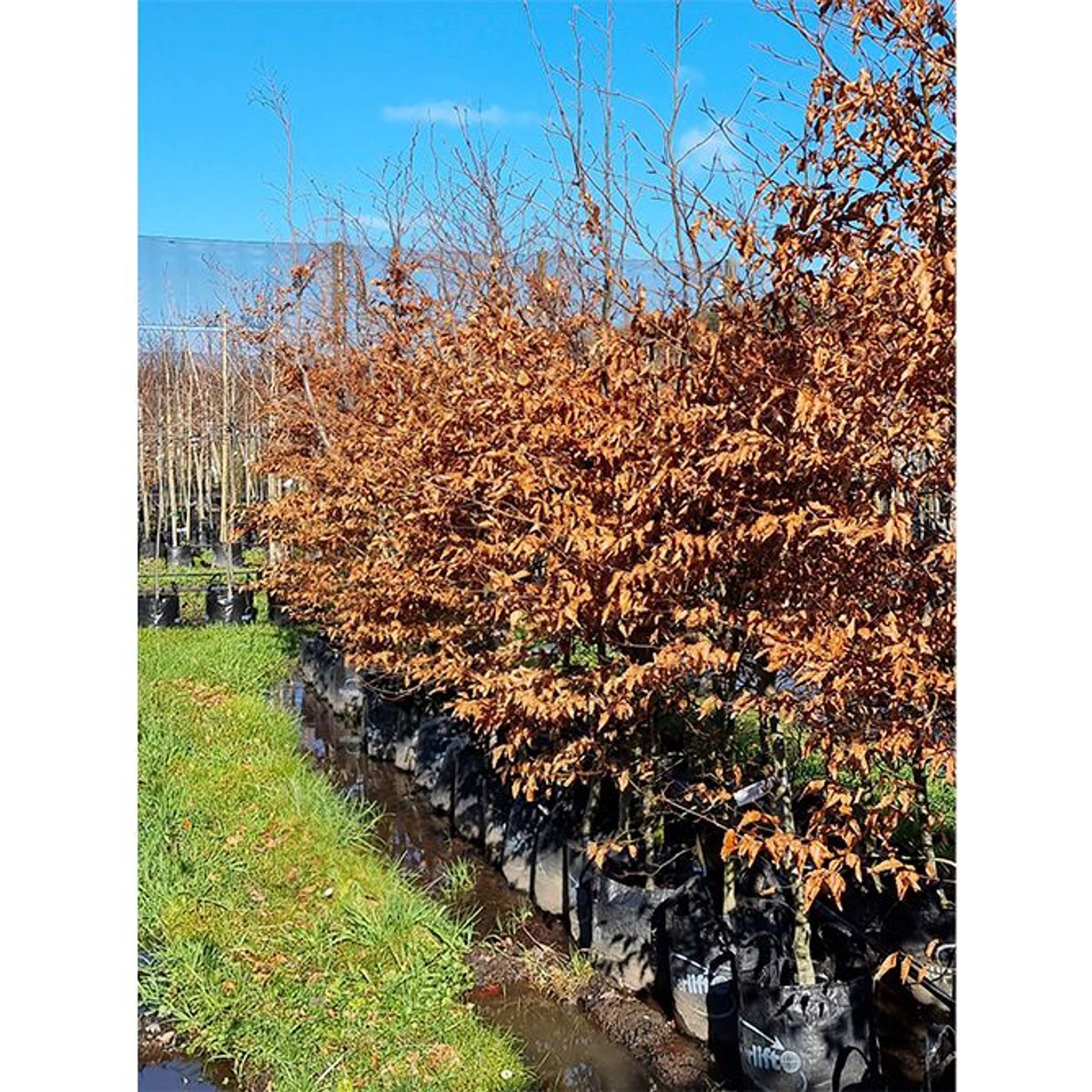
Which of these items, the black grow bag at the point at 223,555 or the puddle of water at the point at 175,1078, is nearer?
the puddle of water at the point at 175,1078

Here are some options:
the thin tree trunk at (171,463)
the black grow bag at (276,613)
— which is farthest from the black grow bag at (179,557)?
the black grow bag at (276,613)

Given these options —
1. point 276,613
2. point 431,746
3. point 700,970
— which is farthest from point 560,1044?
point 276,613

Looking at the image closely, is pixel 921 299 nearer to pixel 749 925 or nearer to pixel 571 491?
pixel 571 491

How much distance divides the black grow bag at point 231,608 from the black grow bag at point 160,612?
1.05 ft

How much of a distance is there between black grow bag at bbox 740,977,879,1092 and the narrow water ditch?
0.42 m

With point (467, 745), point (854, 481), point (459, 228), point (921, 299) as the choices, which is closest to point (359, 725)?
point (467, 745)

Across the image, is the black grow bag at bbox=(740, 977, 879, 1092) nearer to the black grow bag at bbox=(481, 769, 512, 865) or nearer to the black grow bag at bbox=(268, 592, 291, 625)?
the black grow bag at bbox=(481, 769, 512, 865)

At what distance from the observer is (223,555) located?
14336mm

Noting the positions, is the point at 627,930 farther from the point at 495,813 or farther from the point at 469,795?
the point at 469,795

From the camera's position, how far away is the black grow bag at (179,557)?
15281 millimetres

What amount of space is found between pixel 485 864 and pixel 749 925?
212 centimetres

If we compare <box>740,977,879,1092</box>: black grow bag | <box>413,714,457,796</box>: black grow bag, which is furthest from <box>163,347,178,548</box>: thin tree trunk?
<box>740,977,879,1092</box>: black grow bag

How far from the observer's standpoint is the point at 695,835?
430cm

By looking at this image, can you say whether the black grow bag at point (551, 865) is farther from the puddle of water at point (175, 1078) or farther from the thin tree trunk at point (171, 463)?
the thin tree trunk at point (171, 463)
